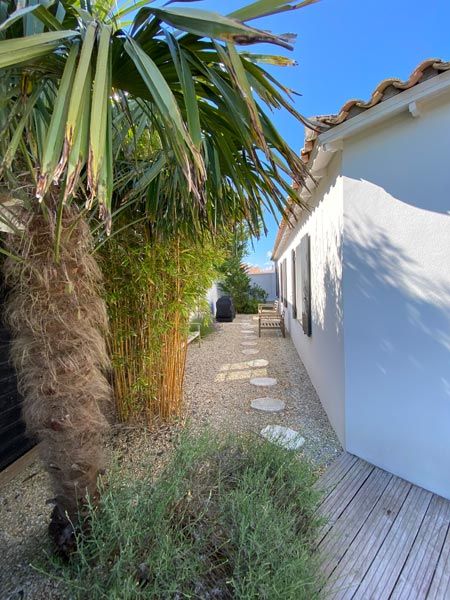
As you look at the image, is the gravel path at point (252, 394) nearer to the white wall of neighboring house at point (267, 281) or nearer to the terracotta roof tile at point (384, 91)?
the terracotta roof tile at point (384, 91)

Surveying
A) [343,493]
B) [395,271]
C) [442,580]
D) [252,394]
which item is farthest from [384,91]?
[252,394]

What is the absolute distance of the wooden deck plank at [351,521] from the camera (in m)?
2.12

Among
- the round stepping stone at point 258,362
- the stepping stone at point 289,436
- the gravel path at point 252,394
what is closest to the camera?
the stepping stone at point 289,436

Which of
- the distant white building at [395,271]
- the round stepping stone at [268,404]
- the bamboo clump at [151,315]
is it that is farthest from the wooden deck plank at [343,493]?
the bamboo clump at [151,315]

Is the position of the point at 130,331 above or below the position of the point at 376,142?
below

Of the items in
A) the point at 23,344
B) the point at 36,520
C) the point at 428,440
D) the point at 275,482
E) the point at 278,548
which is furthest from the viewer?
the point at 428,440

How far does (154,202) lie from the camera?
2920 mm

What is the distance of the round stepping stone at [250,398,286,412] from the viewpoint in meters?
4.71

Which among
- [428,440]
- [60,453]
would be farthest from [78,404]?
[428,440]

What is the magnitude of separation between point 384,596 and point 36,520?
257cm

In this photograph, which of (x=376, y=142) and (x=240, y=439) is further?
(x=376, y=142)

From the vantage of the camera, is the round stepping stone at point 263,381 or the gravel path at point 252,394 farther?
the round stepping stone at point 263,381

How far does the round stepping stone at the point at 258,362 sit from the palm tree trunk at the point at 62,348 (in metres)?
5.35

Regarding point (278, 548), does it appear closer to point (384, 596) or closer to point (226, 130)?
point (384, 596)
